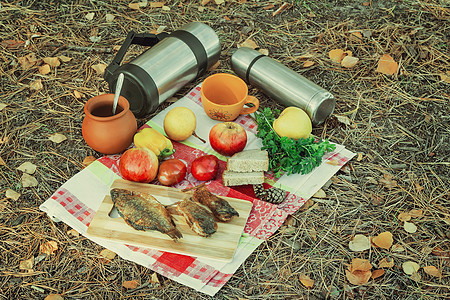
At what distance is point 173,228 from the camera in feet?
6.06

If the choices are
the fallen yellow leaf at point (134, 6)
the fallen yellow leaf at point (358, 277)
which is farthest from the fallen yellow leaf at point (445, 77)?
the fallen yellow leaf at point (134, 6)

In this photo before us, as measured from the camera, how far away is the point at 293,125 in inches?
89.2

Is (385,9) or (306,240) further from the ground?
Answer: (385,9)

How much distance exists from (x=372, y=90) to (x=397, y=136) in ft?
1.36

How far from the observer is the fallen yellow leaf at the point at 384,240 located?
1.95 meters

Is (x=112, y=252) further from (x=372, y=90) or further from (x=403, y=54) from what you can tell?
(x=403, y=54)

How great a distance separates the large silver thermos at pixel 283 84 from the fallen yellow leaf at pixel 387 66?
615 millimetres

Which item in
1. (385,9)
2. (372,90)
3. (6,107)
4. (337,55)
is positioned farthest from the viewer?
(385,9)

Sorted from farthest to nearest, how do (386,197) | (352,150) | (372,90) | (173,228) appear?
(372,90)
(352,150)
(386,197)
(173,228)

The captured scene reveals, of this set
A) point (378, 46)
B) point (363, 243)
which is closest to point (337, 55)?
point (378, 46)

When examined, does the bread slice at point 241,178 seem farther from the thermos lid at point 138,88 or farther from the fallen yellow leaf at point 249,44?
the fallen yellow leaf at point 249,44

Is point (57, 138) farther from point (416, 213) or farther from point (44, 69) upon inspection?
point (416, 213)

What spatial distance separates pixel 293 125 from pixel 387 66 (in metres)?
1.06

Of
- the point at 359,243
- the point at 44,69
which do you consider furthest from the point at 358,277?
the point at 44,69
